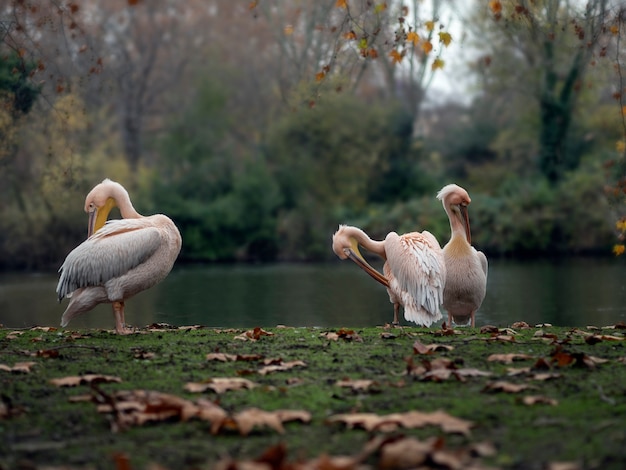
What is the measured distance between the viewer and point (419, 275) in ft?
33.1

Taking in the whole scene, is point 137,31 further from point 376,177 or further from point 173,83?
point 376,177

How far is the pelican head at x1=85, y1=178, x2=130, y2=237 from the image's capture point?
10.3m

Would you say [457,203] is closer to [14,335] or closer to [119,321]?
[119,321]

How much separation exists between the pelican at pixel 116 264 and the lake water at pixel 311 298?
4229mm

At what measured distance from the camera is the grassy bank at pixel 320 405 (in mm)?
3623

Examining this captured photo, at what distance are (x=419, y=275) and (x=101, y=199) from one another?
384 centimetres

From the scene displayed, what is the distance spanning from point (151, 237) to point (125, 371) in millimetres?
3466

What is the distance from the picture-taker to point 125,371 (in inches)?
223

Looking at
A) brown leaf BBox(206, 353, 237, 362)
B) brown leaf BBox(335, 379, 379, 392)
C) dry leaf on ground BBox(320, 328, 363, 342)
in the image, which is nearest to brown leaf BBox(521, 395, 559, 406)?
brown leaf BBox(335, 379, 379, 392)

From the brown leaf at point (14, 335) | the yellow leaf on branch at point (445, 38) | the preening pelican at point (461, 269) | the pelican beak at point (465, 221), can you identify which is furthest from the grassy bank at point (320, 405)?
the pelican beak at point (465, 221)

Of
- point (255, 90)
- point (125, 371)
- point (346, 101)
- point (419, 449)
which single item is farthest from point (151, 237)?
point (255, 90)

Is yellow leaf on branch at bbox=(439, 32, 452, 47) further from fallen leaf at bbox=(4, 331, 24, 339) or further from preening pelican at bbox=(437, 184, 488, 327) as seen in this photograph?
fallen leaf at bbox=(4, 331, 24, 339)

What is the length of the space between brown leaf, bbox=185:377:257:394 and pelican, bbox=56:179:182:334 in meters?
3.79

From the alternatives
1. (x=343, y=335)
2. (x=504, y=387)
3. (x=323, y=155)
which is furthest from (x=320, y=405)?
(x=323, y=155)
